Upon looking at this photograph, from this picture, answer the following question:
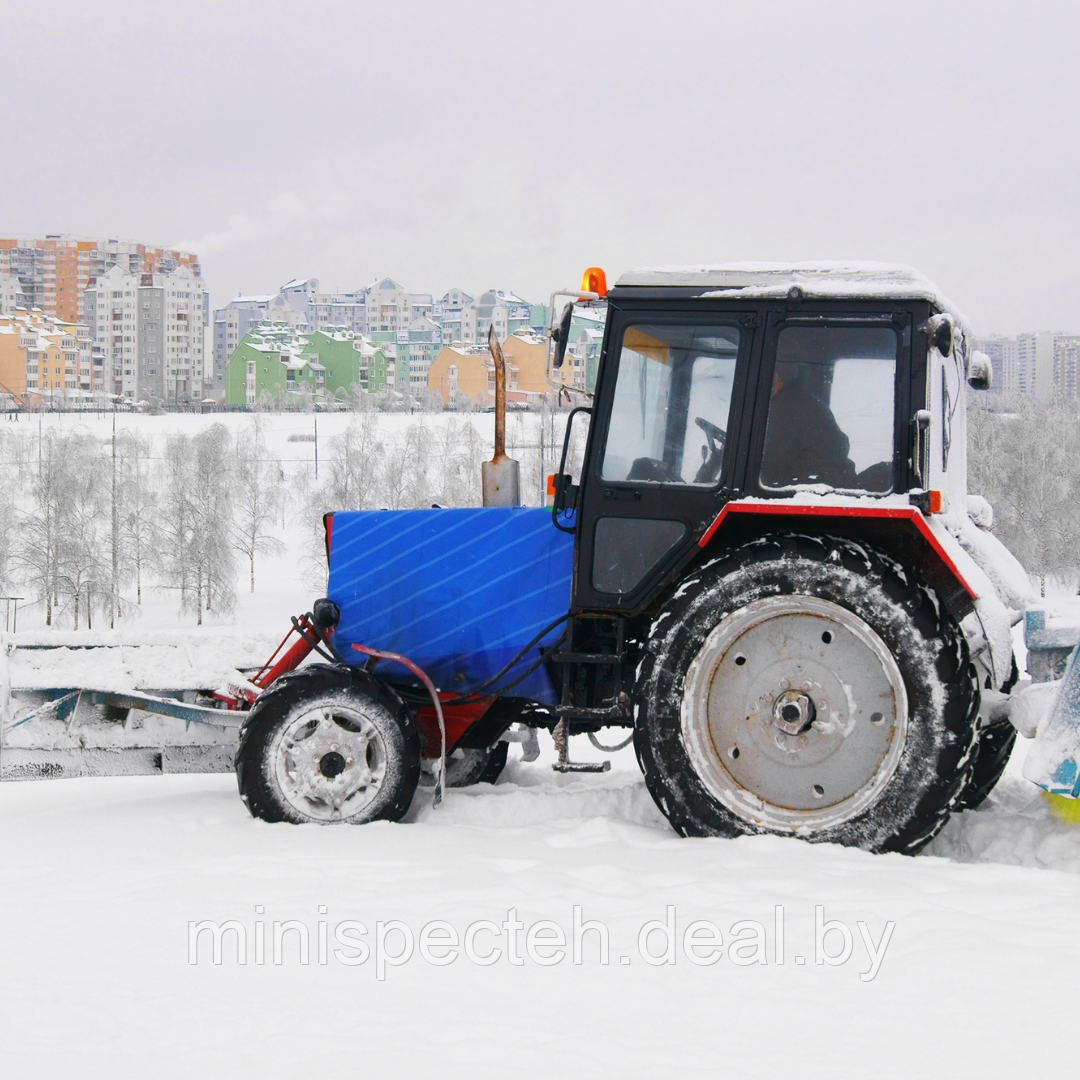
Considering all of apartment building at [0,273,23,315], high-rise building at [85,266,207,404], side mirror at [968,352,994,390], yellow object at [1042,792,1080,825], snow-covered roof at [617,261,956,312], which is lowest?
yellow object at [1042,792,1080,825]

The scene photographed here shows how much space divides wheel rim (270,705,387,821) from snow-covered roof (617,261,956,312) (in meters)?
2.26

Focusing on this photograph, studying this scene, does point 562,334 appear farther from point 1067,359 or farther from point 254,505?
point 1067,359

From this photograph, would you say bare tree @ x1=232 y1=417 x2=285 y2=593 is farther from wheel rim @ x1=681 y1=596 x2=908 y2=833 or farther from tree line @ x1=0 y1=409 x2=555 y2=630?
wheel rim @ x1=681 y1=596 x2=908 y2=833

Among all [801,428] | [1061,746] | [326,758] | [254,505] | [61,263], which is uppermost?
[61,263]

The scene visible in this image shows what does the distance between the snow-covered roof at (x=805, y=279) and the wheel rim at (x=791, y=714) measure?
124 cm

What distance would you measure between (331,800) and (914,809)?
7.86 feet

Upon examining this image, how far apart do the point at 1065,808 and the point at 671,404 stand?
2298 millimetres

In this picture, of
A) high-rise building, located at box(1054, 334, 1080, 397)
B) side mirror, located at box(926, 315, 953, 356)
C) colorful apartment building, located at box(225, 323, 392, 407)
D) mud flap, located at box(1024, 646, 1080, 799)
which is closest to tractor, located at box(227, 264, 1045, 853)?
side mirror, located at box(926, 315, 953, 356)

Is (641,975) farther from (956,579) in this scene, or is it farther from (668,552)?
(956,579)

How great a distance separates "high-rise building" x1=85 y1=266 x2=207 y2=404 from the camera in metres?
111

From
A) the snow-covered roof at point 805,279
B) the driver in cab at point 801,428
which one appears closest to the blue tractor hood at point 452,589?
the driver in cab at point 801,428

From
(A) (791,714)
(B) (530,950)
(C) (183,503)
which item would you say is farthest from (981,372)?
(C) (183,503)

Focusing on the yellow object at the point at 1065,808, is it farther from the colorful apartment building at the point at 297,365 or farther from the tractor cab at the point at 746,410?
the colorful apartment building at the point at 297,365

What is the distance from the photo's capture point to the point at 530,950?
10.3ft
